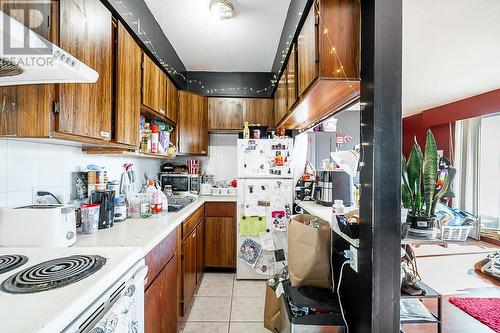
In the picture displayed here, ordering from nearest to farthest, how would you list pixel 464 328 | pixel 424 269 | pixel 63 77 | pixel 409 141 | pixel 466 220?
pixel 63 77 → pixel 466 220 → pixel 464 328 → pixel 424 269 → pixel 409 141

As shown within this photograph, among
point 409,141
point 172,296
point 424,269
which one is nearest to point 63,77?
point 172,296

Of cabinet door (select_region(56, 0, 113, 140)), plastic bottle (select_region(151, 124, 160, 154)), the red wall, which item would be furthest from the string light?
the red wall

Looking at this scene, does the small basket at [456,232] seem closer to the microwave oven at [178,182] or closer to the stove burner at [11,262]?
the stove burner at [11,262]

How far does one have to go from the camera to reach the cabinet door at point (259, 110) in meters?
3.47

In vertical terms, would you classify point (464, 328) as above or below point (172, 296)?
below

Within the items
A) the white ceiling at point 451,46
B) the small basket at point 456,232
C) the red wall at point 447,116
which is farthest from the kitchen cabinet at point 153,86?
the red wall at point 447,116

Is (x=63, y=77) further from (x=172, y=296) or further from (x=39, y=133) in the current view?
(x=172, y=296)

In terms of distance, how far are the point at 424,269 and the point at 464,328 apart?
1.26 metres

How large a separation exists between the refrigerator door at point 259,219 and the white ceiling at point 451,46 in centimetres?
193

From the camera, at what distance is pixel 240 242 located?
2928 mm

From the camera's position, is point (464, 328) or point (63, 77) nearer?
point (63, 77)

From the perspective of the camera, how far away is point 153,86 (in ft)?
7.09

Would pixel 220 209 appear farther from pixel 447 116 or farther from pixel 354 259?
pixel 447 116

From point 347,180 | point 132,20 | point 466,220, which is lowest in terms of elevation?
point 466,220
